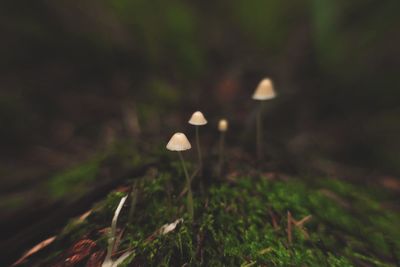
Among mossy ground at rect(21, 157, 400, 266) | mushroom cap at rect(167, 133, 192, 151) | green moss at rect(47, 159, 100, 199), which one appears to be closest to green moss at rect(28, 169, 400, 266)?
mossy ground at rect(21, 157, 400, 266)

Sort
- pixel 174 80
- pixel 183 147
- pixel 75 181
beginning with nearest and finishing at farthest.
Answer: pixel 183 147, pixel 75 181, pixel 174 80

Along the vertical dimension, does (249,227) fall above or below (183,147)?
below

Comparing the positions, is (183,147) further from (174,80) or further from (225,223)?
(174,80)

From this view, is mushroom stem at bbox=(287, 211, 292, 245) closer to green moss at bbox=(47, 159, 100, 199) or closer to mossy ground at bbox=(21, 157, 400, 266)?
mossy ground at bbox=(21, 157, 400, 266)

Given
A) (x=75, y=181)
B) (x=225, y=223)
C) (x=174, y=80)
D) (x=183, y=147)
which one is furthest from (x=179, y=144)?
(x=174, y=80)

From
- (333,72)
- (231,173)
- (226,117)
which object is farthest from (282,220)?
(333,72)

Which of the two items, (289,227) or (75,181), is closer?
(289,227)

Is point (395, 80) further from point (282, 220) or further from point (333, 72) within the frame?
point (282, 220)
